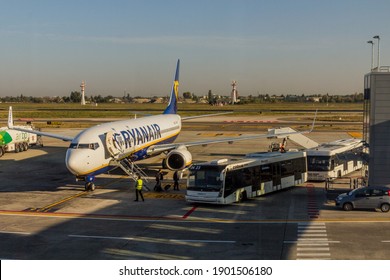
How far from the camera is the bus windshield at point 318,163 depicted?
4381 cm

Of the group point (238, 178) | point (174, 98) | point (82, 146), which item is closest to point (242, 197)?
Answer: point (238, 178)

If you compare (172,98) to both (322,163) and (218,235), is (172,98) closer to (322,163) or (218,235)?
(322,163)

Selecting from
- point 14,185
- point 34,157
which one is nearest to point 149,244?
point 14,185

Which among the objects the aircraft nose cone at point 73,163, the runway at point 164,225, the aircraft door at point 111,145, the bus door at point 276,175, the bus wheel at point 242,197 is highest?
the aircraft door at point 111,145

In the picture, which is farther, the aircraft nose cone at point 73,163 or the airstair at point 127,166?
the airstair at point 127,166

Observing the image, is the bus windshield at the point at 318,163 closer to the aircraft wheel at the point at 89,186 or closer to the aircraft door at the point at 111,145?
the aircraft door at the point at 111,145

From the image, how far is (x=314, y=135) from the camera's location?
282ft

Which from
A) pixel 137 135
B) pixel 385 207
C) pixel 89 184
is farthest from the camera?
pixel 137 135

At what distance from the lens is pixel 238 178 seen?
35000 mm

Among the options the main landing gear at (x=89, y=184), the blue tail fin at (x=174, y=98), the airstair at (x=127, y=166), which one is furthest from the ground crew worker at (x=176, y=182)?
the blue tail fin at (x=174, y=98)

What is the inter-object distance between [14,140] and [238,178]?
40.1 meters

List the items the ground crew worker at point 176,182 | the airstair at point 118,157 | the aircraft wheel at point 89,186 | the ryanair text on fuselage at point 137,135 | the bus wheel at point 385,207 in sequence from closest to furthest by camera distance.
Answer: the bus wheel at point 385,207 < the aircraft wheel at point 89,186 < the airstair at point 118,157 < the ground crew worker at point 176,182 < the ryanair text on fuselage at point 137,135

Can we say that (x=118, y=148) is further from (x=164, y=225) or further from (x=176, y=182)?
(x=164, y=225)

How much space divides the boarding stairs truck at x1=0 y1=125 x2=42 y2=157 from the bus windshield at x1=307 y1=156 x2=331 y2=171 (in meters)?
37.2
